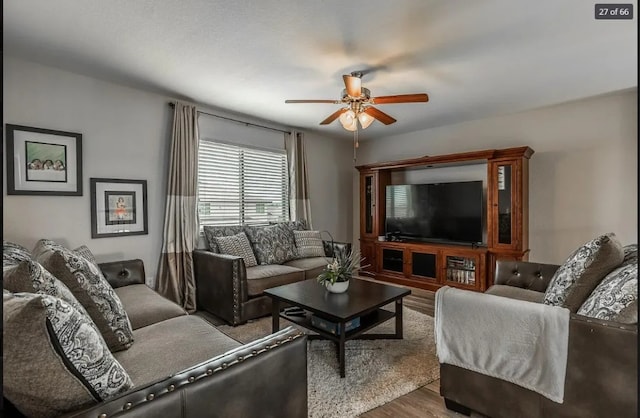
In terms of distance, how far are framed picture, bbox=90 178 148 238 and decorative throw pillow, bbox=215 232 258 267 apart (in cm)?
81

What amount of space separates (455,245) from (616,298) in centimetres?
298

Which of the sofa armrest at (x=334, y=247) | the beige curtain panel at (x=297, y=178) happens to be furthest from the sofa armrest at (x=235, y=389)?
the beige curtain panel at (x=297, y=178)

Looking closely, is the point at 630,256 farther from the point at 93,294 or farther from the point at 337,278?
the point at 93,294

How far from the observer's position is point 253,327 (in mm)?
2984

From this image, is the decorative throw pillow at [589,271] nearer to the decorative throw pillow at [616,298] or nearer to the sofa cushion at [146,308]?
the decorative throw pillow at [616,298]

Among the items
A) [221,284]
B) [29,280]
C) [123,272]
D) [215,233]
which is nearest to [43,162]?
[123,272]

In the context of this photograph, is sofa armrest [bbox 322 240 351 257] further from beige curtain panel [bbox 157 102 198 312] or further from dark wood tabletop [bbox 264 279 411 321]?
beige curtain panel [bbox 157 102 198 312]

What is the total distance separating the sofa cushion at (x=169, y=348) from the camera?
136 cm

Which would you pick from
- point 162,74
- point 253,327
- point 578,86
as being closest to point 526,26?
point 578,86

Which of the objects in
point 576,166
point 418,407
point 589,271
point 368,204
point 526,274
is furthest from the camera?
point 368,204

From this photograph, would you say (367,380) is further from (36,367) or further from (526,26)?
(526,26)

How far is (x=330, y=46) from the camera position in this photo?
7.66 ft

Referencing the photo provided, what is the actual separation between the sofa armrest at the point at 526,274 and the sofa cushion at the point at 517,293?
73 millimetres

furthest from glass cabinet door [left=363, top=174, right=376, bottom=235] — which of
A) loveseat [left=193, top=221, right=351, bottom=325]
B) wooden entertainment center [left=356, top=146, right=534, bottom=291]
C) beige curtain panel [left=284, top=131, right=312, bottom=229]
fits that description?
loveseat [left=193, top=221, right=351, bottom=325]
